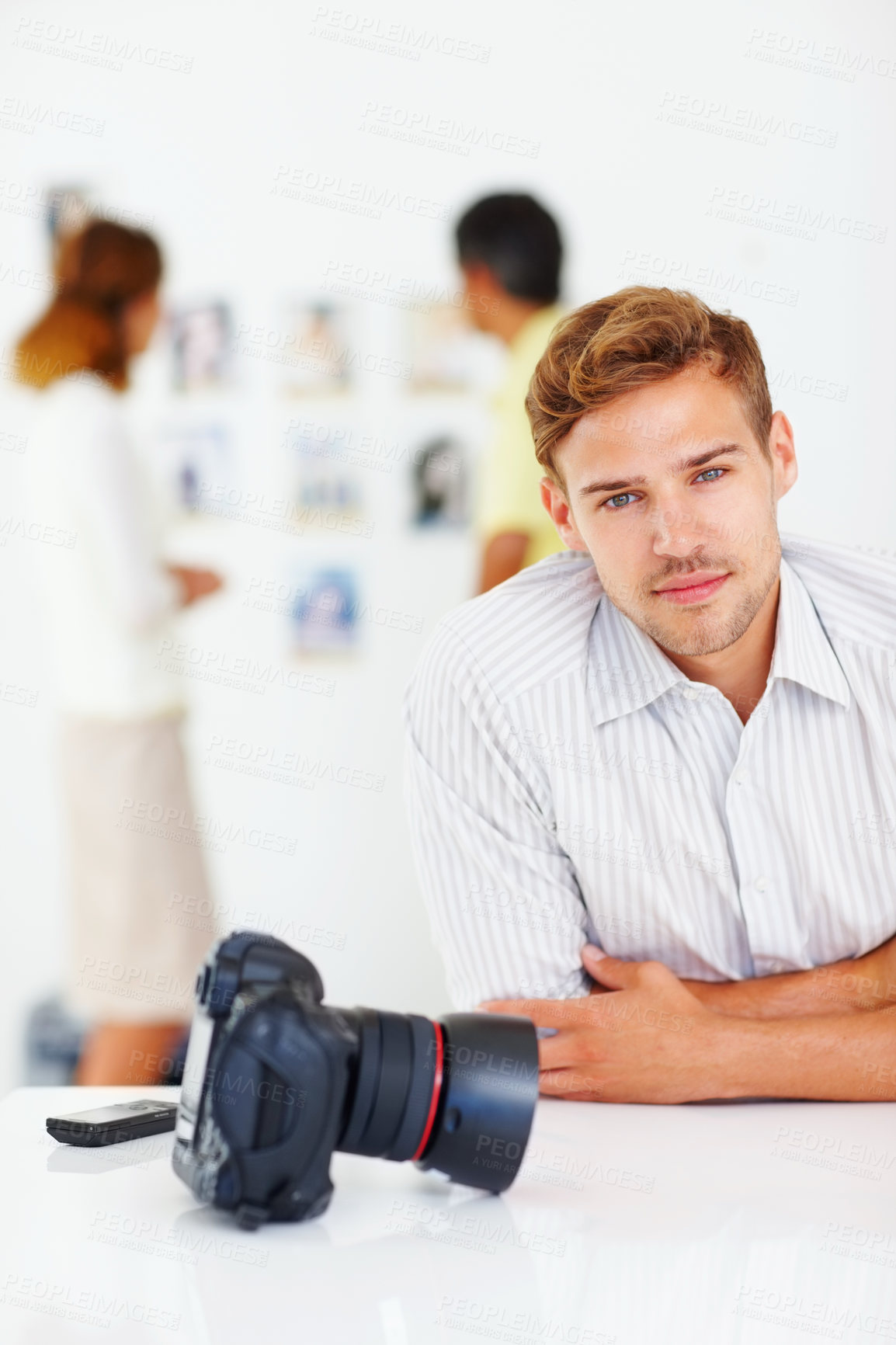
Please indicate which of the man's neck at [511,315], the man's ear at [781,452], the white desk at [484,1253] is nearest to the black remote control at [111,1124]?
the white desk at [484,1253]

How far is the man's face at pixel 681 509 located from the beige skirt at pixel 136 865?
1210mm

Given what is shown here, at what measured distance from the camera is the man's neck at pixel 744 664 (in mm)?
1320

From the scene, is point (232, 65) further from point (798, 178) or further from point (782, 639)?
point (782, 639)

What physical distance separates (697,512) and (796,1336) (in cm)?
79

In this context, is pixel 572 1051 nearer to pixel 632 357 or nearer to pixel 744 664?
pixel 744 664

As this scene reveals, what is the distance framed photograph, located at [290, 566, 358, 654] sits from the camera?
2.63 metres

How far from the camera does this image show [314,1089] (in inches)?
28.0

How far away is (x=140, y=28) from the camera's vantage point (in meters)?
2.60

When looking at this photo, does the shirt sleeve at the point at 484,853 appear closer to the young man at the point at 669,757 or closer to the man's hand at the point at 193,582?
the young man at the point at 669,757

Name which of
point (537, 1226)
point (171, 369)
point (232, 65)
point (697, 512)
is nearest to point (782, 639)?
point (697, 512)

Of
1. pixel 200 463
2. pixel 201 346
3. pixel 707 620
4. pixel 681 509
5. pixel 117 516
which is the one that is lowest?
pixel 707 620

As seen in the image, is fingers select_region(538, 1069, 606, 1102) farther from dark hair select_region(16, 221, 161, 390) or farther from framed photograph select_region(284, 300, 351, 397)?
framed photograph select_region(284, 300, 351, 397)

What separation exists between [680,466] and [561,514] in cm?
22

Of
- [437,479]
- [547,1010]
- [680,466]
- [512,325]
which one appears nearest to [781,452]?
[680,466]
